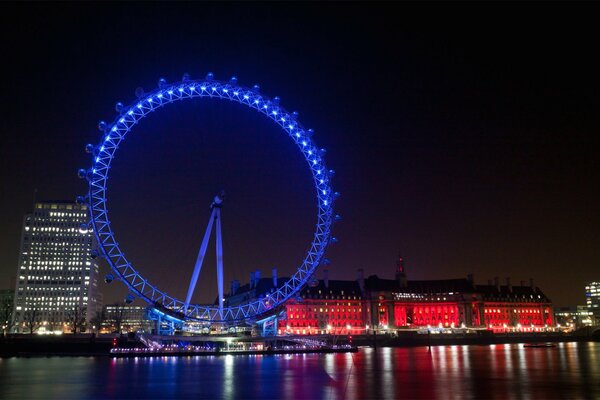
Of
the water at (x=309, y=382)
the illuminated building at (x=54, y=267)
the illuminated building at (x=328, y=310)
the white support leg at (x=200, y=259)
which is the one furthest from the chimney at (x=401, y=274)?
the water at (x=309, y=382)

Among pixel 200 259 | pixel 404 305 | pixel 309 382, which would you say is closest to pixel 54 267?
pixel 404 305

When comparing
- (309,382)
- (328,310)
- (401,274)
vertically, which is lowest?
(309,382)

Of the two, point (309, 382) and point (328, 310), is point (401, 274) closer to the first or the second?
point (328, 310)

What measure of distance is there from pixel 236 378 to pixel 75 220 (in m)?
122

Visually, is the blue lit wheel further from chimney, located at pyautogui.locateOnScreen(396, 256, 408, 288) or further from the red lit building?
chimney, located at pyautogui.locateOnScreen(396, 256, 408, 288)

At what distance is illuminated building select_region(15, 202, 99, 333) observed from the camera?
137m

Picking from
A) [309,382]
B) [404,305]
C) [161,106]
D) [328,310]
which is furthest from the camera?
[404,305]

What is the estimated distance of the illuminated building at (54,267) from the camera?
450ft

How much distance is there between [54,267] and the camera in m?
140

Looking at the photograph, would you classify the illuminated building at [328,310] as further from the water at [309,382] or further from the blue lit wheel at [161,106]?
the water at [309,382]

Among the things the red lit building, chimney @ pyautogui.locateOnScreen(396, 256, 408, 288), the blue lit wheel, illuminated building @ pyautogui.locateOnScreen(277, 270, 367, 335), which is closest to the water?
the blue lit wheel

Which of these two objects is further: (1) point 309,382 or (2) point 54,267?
(2) point 54,267

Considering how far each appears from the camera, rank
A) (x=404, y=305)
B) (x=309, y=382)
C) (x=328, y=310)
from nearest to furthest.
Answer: (x=309, y=382), (x=328, y=310), (x=404, y=305)

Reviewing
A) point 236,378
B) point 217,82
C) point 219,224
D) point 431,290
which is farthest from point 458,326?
point 236,378
